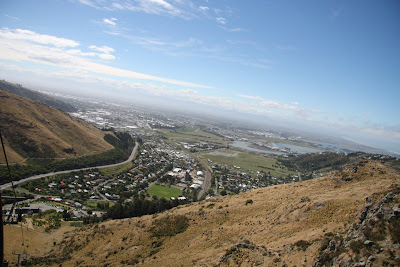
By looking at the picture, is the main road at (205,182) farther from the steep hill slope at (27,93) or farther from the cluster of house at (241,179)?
the steep hill slope at (27,93)

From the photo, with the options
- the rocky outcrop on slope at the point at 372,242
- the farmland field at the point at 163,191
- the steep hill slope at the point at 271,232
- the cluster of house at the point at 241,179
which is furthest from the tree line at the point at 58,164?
the rocky outcrop on slope at the point at 372,242

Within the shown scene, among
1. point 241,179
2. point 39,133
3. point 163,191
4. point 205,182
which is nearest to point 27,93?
point 39,133

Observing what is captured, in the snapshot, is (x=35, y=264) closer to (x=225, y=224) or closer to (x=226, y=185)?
(x=225, y=224)

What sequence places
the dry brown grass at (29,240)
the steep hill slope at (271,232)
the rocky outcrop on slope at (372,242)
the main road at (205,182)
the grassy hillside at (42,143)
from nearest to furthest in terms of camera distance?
the rocky outcrop on slope at (372,242), the steep hill slope at (271,232), the dry brown grass at (29,240), the main road at (205,182), the grassy hillside at (42,143)

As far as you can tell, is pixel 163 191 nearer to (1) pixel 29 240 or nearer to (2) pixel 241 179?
(2) pixel 241 179

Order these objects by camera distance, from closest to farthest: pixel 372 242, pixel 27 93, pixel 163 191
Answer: pixel 372 242
pixel 163 191
pixel 27 93

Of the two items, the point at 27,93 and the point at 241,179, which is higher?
the point at 27,93

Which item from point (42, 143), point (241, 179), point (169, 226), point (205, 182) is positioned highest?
point (169, 226)
